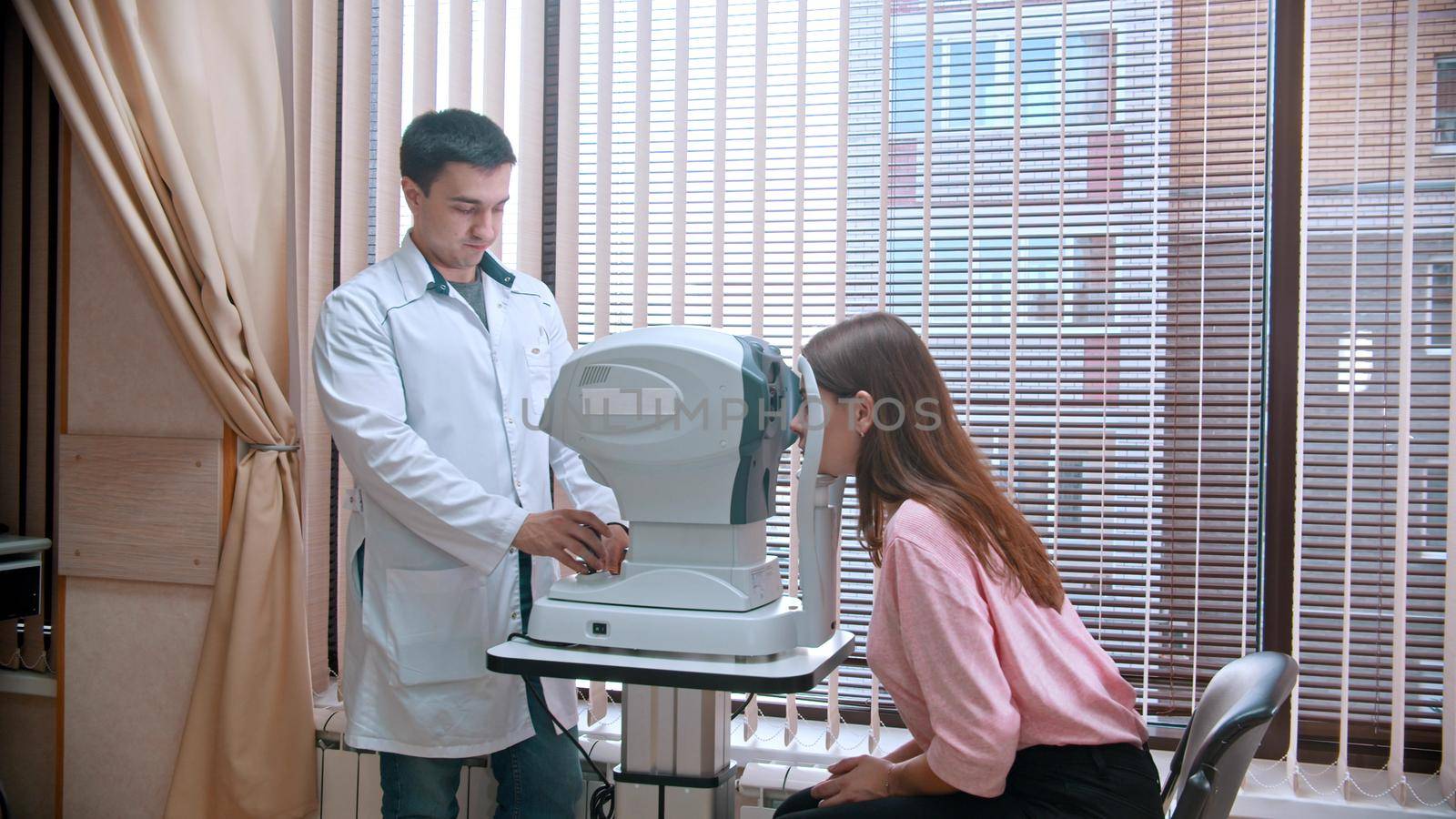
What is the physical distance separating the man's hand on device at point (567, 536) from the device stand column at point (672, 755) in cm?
21

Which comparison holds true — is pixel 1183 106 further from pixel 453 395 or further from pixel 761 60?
pixel 453 395

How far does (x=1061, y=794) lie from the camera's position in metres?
1.26

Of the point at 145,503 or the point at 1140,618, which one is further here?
the point at 145,503

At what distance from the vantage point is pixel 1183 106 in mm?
2051

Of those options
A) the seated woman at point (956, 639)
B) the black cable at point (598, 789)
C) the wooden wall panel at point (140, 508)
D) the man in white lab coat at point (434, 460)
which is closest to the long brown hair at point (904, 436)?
the seated woman at point (956, 639)

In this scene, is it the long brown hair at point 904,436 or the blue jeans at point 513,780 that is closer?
the long brown hair at point 904,436

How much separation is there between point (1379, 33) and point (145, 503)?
8.90 ft

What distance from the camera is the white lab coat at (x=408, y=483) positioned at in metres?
1.67

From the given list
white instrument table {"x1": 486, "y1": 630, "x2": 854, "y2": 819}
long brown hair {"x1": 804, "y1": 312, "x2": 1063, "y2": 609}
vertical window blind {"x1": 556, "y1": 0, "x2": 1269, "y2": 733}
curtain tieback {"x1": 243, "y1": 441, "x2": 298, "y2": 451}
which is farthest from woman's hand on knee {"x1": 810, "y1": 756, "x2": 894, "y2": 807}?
curtain tieback {"x1": 243, "y1": 441, "x2": 298, "y2": 451}

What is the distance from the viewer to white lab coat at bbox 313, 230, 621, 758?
1.67 meters

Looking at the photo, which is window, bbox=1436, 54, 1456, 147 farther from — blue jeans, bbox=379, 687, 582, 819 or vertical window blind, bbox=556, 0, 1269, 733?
blue jeans, bbox=379, 687, 582, 819

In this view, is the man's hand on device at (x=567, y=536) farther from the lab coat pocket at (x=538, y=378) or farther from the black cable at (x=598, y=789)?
the lab coat pocket at (x=538, y=378)

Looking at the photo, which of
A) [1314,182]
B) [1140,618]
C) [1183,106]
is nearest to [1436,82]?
[1314,182]

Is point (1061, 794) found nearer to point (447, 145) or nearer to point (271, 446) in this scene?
point (447, 145)
